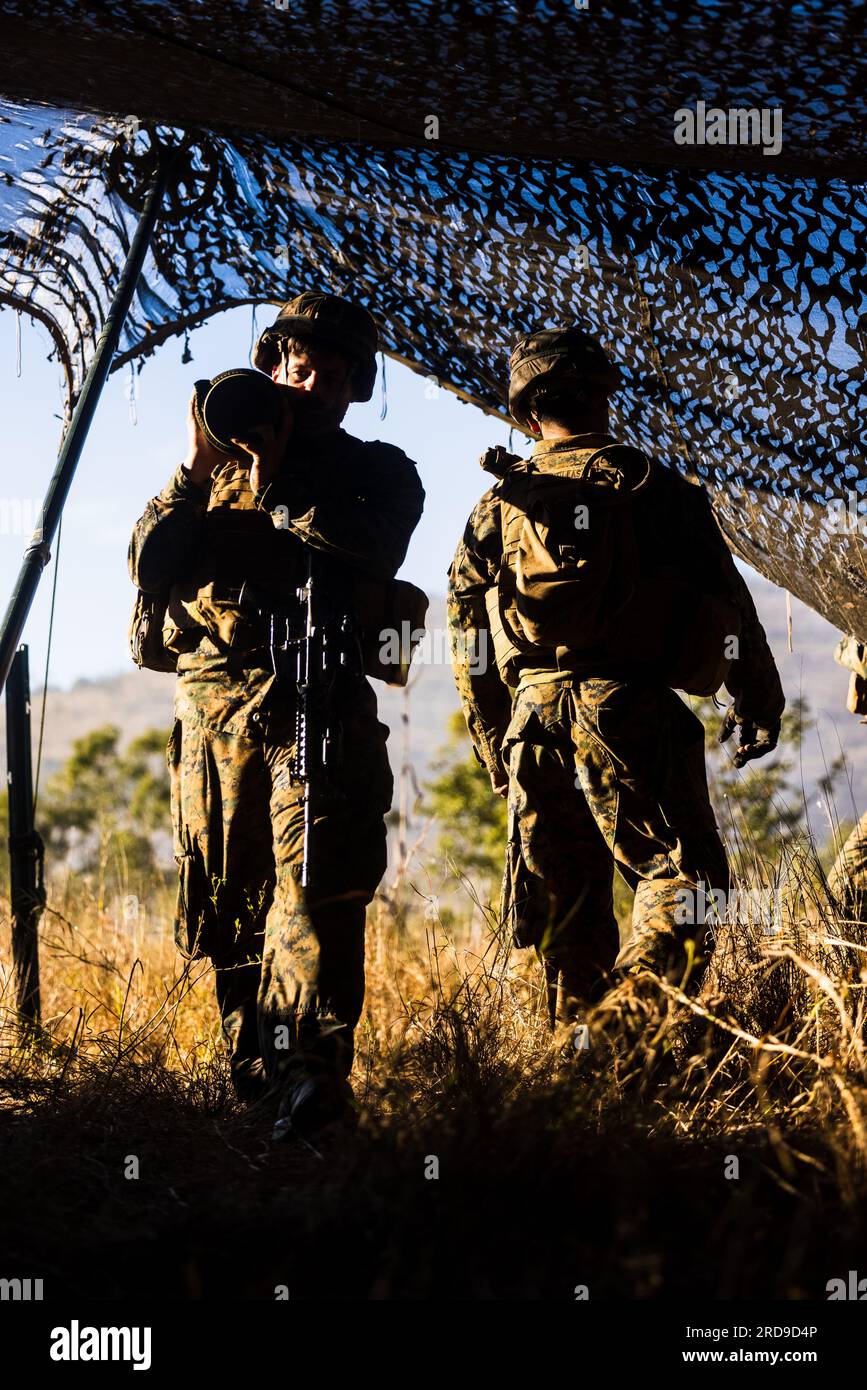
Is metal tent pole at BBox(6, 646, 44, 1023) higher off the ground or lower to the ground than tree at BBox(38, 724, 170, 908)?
lower

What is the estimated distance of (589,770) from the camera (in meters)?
3.48

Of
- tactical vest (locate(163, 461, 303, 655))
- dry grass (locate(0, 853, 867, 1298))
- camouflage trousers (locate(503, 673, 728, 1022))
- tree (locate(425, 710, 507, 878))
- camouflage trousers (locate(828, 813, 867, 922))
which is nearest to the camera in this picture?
dry grass (locate(0, 853, 867, 1298))

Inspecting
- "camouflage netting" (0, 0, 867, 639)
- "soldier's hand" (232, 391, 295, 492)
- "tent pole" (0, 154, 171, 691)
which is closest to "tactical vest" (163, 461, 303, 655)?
"soldier's hand" (232, 391, 295, 492)

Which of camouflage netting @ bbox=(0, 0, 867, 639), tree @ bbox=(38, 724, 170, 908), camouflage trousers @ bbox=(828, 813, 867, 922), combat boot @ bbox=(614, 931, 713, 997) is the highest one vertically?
tree @ bbox=(38, 724, 170, 908)

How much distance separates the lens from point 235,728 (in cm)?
350

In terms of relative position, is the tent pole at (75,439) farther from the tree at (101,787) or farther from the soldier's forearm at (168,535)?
the tree at (101,787)

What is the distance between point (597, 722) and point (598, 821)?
284 mm

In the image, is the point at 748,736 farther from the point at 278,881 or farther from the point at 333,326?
the point at 333,326

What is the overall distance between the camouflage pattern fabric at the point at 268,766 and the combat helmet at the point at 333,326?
26 centimetres

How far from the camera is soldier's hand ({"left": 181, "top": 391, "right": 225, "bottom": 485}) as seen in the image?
3.50 meters

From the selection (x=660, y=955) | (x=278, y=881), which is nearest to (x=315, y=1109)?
(x=278, y=881)

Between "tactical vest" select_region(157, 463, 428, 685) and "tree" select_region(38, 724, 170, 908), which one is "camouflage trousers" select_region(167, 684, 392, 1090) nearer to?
"tactical vest" select_region(157, 463, 428, 685)

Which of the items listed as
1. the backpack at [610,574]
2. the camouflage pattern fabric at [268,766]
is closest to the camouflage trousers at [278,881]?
the camouflage pattern fabric at [268,766]

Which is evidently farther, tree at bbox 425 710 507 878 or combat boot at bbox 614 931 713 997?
tree at bbox 425 710 507 878
